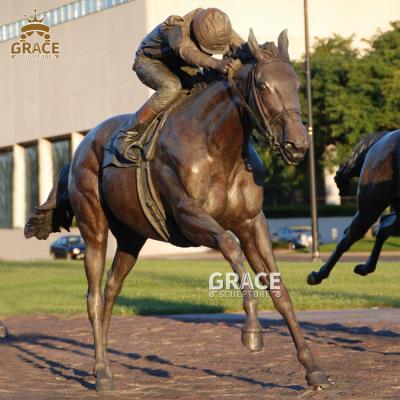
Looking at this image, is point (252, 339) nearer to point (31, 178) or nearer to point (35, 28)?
point (35, 28)

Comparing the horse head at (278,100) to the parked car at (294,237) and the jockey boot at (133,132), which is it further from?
the parked car at (294,237)

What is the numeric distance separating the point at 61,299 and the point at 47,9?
3647 cm

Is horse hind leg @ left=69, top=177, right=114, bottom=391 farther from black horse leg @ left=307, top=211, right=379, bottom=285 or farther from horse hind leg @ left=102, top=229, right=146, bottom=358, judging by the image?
black horse leg @ left=307, top=211, right=379, bottom=285

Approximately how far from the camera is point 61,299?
1942 cm

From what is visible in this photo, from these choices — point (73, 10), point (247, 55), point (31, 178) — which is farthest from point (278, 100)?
point (31, 178)

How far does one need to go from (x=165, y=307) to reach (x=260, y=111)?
985 centimetres

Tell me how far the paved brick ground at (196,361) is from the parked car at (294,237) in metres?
33.1

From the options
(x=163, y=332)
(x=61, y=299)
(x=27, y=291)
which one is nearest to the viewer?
(x=163, y=332)

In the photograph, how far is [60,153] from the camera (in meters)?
54.1

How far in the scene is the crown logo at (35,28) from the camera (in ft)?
172

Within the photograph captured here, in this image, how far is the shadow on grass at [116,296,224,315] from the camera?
15891 millimetres

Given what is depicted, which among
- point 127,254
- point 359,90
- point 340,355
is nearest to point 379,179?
point 340,355

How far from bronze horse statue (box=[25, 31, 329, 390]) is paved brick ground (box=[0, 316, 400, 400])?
0.53 m

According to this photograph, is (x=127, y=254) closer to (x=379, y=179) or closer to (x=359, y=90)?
(x=379, y=179)
